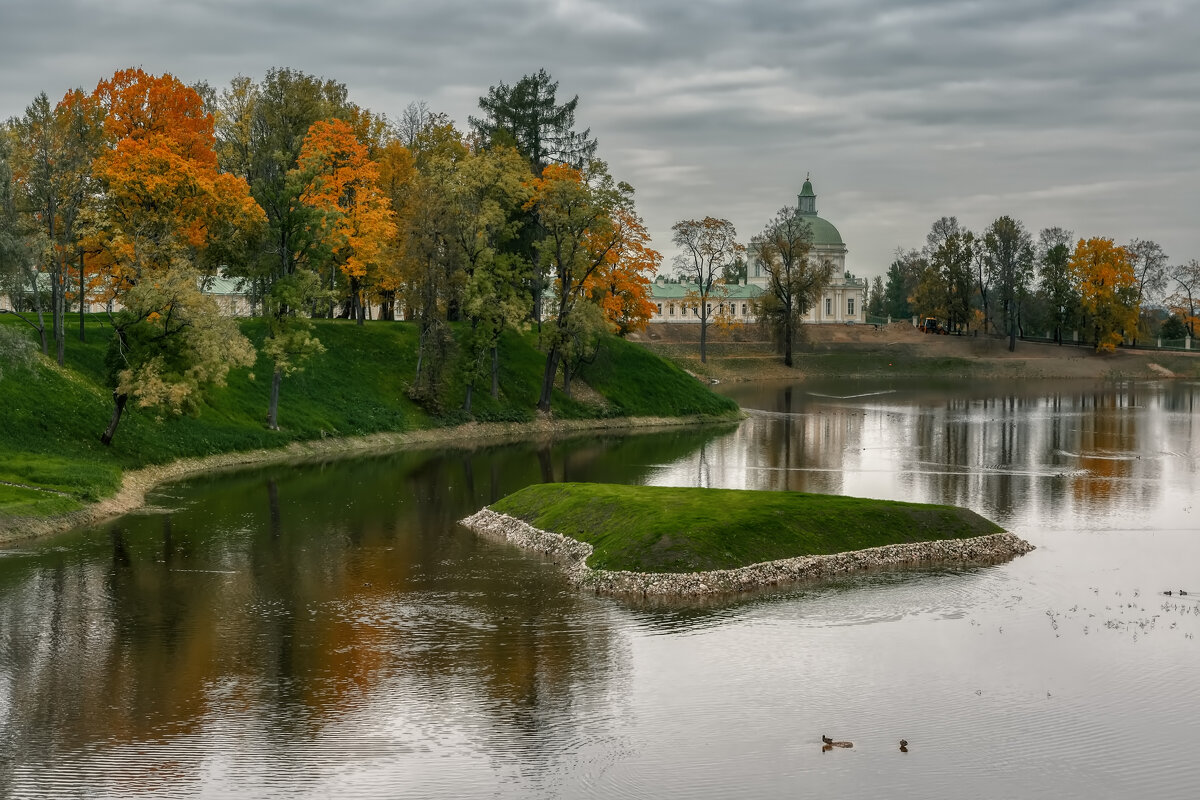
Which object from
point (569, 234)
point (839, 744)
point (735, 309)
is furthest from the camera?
point (735, 309)

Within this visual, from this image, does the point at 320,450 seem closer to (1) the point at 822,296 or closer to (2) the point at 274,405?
(2) the point at 274,405

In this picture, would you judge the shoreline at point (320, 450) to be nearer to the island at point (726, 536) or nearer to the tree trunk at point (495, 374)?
the tree trunk at point (495, 374)

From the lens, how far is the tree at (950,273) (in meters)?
157

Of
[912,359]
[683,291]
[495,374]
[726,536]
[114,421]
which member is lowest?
[726,536]

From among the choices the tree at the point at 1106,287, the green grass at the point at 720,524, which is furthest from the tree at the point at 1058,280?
the green grass at the point at 720,524

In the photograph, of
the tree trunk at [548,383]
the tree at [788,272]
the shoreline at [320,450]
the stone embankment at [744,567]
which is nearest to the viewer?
the stone embankment at [744,567]

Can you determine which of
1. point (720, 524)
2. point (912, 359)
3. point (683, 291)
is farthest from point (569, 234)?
point (683, 291)

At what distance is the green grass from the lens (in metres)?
37.4

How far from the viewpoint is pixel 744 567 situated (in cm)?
3675

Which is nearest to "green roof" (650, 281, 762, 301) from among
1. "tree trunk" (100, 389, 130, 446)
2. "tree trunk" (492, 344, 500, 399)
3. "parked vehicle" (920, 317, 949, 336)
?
"parked vehicle" (920, 317, 949, 336)

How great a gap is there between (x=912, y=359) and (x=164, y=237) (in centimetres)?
11308

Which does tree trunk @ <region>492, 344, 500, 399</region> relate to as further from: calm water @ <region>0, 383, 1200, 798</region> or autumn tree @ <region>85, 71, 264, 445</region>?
calm water @ <region>0, 383, 1200, 798</region>

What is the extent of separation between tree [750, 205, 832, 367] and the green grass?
90.8 meters

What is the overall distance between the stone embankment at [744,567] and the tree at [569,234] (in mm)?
37581
